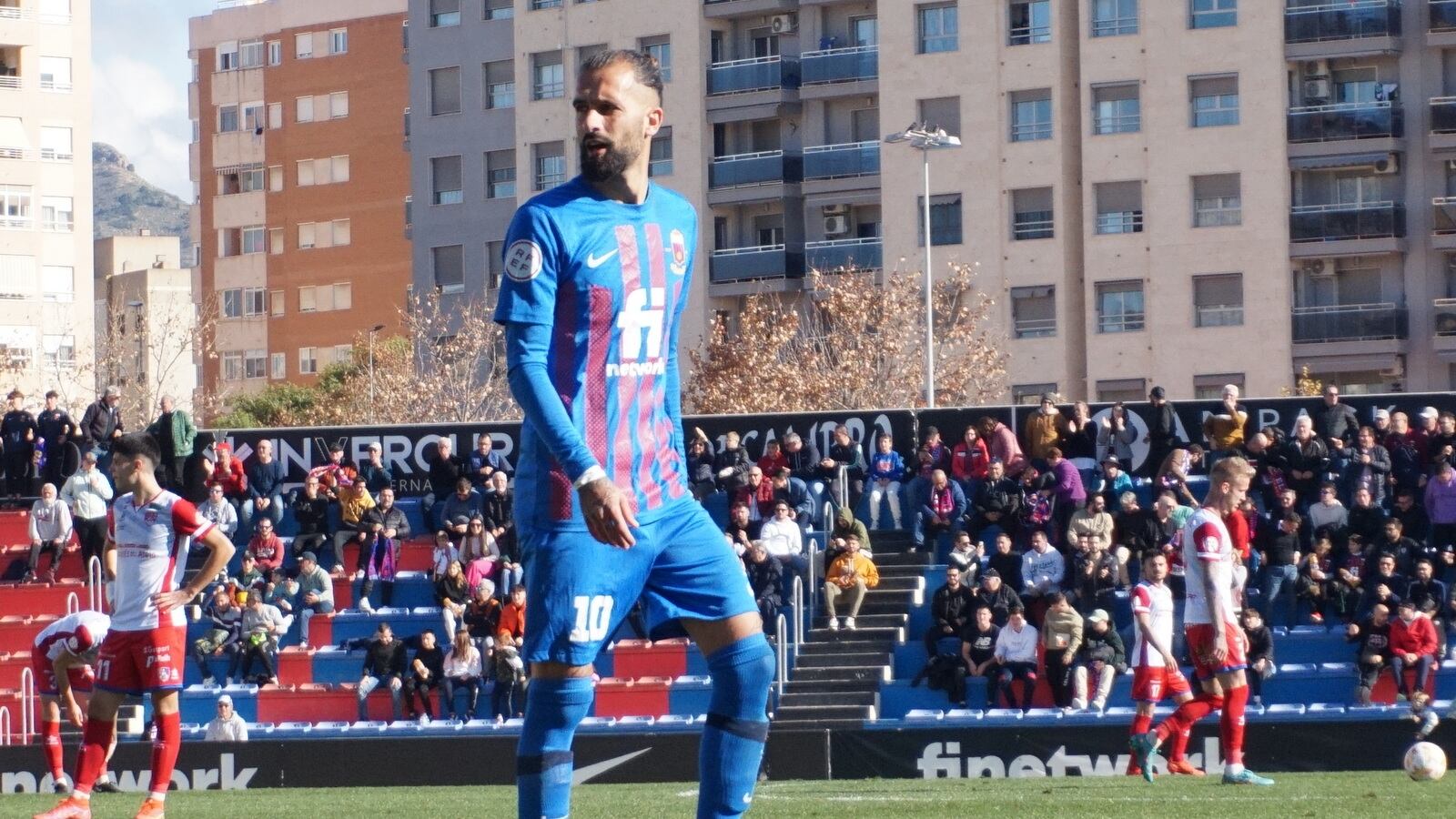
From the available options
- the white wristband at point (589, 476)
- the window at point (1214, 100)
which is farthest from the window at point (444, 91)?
the white wristband at point (589, 476)

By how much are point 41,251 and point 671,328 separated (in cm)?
6994

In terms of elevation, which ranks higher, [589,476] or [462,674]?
[589,476]

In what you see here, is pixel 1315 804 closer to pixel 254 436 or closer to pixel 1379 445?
pixel 1379 445

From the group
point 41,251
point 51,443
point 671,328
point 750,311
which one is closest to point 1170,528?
point 51,443

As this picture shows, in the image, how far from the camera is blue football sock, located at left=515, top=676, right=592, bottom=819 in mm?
6082

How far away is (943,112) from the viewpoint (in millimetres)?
56812

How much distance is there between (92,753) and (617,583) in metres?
5.49

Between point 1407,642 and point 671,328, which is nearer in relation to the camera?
point 671,328

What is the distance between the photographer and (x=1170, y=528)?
23.9 m

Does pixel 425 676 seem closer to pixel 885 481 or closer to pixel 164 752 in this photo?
pixel 885 481

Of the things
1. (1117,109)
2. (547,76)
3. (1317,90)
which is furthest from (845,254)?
(1317,90)

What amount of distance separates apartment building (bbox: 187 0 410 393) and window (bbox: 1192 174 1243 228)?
1368 inches

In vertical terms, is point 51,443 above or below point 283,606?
above

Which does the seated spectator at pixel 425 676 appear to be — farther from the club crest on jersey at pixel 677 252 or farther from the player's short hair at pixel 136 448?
the club crest on jersey at pixel 677 252
